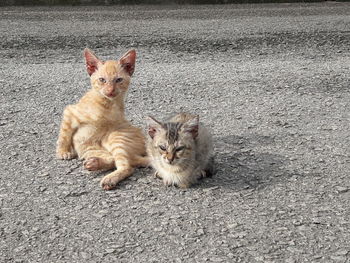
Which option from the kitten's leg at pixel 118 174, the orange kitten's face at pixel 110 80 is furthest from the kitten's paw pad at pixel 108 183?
the orange kitten's face at pixel 110 80

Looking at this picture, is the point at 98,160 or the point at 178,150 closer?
the point at 178,150

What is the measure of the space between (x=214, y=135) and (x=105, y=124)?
125cm

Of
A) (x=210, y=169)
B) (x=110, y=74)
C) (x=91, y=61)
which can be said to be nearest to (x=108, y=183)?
(x=210, y=169)

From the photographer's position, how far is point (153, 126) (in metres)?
4.43

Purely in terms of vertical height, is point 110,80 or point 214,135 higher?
point 110,80

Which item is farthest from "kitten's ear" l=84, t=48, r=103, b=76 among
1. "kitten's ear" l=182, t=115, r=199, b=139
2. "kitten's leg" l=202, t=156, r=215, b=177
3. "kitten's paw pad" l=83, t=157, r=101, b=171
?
"kitten's leg" l=202, t=156, r=215, b=177

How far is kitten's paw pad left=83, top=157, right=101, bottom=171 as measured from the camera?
4547 mm

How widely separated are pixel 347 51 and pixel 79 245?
6.21m

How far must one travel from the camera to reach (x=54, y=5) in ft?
38.0

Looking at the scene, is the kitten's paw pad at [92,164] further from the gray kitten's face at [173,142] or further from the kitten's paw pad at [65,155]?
the gray kitten's face at [173,142]

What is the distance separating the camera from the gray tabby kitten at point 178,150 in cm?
428

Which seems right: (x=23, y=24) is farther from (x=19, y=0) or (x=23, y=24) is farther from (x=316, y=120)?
(x=316, y=120)

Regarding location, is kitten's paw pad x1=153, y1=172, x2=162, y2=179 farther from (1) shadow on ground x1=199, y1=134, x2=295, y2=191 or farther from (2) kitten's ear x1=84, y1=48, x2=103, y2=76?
(2) kitten's ear x1=84, y1=48, x2=103, y2=76

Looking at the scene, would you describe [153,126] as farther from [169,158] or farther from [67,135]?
[67,135]
